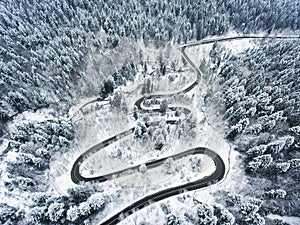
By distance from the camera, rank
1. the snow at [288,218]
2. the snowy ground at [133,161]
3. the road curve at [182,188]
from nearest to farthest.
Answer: the snow at [288,218], the road curve at [182,188], the snowy ground at [133,161]

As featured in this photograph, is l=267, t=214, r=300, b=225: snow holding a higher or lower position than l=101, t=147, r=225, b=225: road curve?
lower

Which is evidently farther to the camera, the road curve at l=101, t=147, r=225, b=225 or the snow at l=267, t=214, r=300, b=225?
the road curve at l=101, t=147, r=225, b=225

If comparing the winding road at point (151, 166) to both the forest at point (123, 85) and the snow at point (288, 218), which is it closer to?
the forest at point (123, 85)

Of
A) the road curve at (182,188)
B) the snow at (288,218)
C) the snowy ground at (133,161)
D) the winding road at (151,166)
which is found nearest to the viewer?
the snow at (288,218)

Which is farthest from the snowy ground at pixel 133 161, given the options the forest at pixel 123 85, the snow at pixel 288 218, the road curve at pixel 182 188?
the snow at pixel 288 218

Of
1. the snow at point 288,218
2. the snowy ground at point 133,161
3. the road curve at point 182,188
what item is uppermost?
the snowy ground at point 133,161

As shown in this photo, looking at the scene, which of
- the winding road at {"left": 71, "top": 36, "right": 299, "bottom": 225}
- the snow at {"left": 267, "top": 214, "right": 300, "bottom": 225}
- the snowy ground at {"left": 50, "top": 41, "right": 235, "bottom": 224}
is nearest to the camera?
the snow at {"left": 267, "top": 214, "right": 300, "bottom": 225}

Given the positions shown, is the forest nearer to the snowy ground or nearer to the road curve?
the snowy ground

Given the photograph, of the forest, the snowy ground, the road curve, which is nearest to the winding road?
the road curve

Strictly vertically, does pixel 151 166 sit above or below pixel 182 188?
above

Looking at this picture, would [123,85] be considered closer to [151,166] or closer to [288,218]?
[151,166]

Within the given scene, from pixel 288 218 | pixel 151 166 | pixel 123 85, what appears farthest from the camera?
pixel 123 85

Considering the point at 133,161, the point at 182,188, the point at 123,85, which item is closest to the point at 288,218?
the point at 182,188
